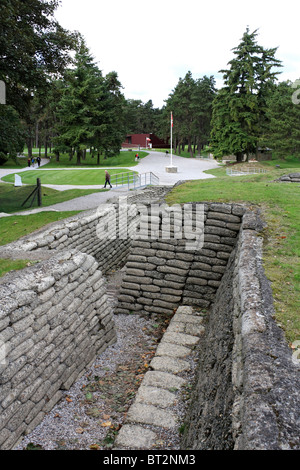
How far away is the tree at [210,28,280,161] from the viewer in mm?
32469

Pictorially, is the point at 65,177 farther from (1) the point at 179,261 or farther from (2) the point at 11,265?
(2) the point at 11,265

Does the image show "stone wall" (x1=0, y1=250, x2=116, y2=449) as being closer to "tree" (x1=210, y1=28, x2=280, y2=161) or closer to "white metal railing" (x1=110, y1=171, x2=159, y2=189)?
"white metal railing" (x1=110, y1=171, x2=159, y2=189)

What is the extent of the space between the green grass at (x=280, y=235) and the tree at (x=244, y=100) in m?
→ 23.9

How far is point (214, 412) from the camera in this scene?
300 centimetres

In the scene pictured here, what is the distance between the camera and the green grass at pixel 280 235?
11.8ft

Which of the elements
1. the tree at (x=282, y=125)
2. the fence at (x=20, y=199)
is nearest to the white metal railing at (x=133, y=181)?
the fence at (x=20, y=199)

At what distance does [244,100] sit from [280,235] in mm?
30237

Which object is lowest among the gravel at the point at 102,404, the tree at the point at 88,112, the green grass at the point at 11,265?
the gravel at the point at 102,404

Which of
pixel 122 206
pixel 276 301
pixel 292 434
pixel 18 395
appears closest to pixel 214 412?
pixel 292 434

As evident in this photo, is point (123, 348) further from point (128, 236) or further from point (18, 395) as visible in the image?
point (128, 236)

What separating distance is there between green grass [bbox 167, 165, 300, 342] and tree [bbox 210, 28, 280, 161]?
78.4 ft

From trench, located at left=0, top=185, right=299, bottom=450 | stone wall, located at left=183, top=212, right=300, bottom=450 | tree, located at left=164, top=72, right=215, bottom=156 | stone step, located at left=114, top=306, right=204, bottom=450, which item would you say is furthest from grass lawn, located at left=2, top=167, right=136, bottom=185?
tree, located at left=164, top=72, right=215, bottom=156

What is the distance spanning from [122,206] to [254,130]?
2665cm

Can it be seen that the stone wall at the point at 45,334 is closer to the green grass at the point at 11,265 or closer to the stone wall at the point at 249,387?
the green grass at the point at 11,265
